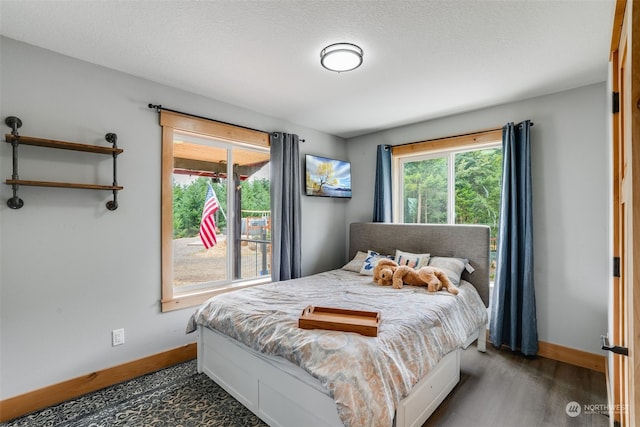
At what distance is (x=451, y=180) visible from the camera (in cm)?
368

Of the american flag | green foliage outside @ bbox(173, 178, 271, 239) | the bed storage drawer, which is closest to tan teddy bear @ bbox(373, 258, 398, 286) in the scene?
the bed storage drawer

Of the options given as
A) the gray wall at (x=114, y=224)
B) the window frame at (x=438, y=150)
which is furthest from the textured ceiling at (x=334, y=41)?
the window frame at (x=438, y=150)

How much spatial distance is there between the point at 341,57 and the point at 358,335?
1878 millimetres

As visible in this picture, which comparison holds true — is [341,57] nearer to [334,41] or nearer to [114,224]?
[334,41]

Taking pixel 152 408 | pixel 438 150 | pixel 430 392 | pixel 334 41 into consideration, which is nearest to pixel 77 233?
pixel 152 408

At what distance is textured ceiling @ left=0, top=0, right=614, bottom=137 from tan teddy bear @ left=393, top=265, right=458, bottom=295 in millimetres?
1732

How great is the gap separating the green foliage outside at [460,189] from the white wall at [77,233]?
9.59 ft

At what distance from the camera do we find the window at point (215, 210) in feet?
8.98

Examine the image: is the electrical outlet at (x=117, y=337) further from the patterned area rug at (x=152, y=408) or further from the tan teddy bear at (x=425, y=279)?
the tan teddy bear at (x=425, y=279)

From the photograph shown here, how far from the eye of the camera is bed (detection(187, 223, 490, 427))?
1.49 metres

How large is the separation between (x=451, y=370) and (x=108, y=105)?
3.44 metres

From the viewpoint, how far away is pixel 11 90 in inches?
79.0

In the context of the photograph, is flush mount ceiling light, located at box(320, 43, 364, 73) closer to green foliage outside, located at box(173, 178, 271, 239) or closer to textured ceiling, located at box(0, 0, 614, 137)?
textured ceiling, located at box(0, 0, 614, 137)

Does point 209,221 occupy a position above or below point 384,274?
above
